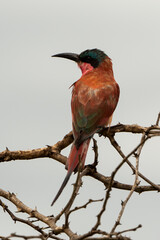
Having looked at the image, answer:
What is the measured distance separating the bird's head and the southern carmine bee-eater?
216mm

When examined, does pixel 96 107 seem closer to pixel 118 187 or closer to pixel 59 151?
pixel 59 151

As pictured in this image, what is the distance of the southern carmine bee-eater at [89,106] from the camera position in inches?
219

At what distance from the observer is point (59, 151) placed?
5477 millimetres

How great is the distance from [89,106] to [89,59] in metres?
1.52

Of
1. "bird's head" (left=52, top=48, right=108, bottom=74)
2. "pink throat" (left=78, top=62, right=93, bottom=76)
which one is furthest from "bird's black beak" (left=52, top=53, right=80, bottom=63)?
"pink throat" (left=78, top=62, right=93, bottom=76)

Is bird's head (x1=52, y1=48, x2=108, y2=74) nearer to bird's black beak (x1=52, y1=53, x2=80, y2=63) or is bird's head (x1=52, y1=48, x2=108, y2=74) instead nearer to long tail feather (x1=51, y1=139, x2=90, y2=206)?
bird's black beak (x1=52, y1=53, x2=80, y2=63)

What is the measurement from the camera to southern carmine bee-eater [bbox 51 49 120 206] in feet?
18.3

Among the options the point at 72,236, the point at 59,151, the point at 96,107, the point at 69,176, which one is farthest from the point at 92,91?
the point at 72,236

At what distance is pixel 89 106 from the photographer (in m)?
5.98

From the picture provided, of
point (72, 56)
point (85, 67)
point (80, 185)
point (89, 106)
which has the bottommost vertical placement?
point (80, 185)

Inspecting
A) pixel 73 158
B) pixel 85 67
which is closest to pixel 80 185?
pixel 73 158

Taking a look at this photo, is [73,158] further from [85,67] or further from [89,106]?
[85,67]

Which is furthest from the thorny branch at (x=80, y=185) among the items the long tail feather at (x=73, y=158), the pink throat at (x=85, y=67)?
the pink throat at (x=85, y=67)

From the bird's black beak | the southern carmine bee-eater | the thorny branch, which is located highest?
the bird's black beak
